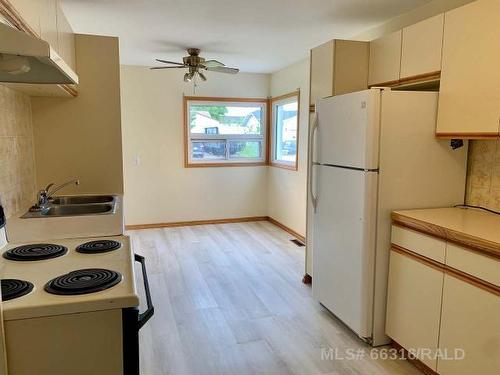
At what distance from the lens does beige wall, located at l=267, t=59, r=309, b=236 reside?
4.86 meters

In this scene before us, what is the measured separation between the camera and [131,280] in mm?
1458

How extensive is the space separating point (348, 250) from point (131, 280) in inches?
62.1

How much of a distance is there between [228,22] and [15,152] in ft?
6.45

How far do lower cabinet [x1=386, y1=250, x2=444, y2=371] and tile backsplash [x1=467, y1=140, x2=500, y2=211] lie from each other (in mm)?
683

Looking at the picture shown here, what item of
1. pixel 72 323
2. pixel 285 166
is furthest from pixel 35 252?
pixel 285 166

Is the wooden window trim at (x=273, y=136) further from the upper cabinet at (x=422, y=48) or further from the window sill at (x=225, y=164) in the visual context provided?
the upper cabinet at (x=422, y=48)

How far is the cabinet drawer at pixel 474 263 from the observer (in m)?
1.73

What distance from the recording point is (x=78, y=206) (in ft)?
9.05

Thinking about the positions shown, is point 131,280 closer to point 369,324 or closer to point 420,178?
point 369,324

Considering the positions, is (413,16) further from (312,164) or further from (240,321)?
(240,321)

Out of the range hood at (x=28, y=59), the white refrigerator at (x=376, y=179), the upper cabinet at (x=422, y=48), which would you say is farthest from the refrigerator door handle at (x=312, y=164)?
the range hood at (x=28, y=59)

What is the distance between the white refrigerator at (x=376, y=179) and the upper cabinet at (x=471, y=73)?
0.46ft

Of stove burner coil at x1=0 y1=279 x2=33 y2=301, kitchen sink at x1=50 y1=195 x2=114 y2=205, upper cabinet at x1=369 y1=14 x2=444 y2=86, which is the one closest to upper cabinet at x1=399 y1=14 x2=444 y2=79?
upper cabinet at x1=369 y1=14 x2=444 y2=86

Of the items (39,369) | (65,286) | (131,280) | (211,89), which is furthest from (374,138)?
(211,89)
